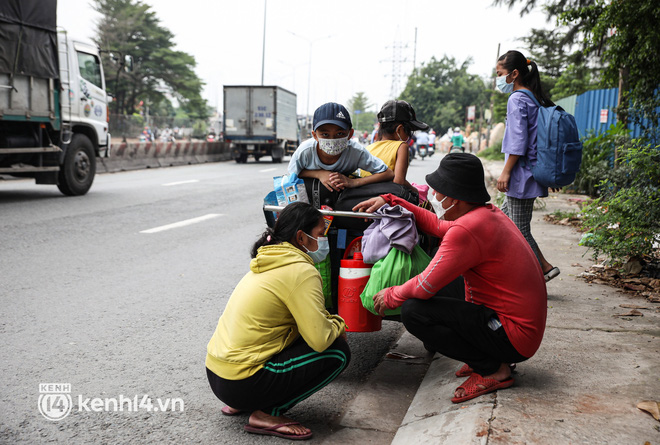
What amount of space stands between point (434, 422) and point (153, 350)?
2.04 m

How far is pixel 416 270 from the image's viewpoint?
336 cm

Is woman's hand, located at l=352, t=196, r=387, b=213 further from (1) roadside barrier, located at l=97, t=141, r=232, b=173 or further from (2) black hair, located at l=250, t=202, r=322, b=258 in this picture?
(1) roadside barrier, located at l=97, t=141, r=232, b=173

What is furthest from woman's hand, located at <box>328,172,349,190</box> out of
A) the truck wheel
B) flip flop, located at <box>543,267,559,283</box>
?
the truck wheel

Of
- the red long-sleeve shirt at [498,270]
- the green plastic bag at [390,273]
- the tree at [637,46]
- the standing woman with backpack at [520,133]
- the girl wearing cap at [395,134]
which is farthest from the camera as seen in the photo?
the tree at [637,46]

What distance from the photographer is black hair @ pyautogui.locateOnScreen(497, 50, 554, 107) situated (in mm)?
4621

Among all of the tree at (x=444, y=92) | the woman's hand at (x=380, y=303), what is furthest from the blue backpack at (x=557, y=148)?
the tree at (x=444, y=92)

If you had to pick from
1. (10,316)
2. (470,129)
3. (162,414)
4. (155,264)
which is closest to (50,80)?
(155,264)

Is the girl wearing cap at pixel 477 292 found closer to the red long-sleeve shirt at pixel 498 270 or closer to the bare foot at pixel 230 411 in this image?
the red long-sleeve shirt at pixel 498 270

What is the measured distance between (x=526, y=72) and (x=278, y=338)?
121 inches

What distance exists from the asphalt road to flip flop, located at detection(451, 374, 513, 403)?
678 mm

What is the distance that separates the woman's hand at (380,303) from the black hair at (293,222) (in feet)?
1.81

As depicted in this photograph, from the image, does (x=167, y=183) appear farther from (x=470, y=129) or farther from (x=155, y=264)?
(x=470, y=129)

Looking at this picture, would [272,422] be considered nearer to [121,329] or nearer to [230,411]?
[230,411]

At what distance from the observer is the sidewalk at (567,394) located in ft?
8.13
